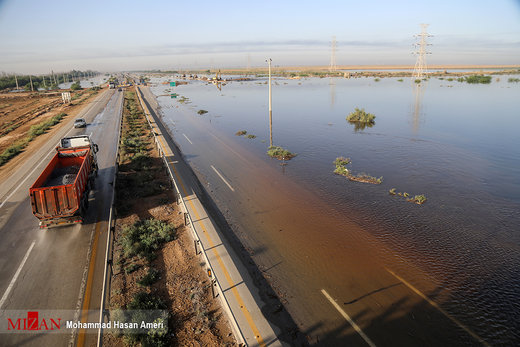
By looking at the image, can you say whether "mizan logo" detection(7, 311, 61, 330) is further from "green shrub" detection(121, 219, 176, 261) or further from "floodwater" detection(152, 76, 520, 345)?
"floodwater" detection(152, 76, 520, 345)

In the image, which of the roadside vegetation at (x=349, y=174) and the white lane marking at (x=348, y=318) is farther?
the roadside vegetation at (x=349, y=174)

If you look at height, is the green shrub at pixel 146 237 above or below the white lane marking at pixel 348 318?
above

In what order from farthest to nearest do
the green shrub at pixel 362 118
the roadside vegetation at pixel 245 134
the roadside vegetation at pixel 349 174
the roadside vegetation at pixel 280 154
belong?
the green shrub at pixel 362 118 → the roadside vegetation at pixel 245 134 → the roadside vegetation at pixel 280 154 → the roadside vegetation at pixel 349 174

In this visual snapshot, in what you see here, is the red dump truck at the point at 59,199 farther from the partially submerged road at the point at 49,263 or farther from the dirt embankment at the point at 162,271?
the dirt embankment at the point at 162,271

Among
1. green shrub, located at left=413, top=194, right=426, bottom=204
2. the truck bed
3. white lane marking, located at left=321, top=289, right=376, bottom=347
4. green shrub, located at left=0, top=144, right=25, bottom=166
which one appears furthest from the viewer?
green shrub, located at left=0, top=144, right=25, bottom=166

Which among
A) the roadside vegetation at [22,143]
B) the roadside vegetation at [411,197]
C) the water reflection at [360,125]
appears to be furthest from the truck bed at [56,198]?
the water reflection at [360,125]

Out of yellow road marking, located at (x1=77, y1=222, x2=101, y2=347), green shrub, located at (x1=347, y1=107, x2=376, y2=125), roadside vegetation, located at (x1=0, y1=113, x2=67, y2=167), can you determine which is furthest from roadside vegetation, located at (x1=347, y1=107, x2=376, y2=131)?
roadside vegetation, located at (x1=0, y1=113, x2=67, y2=167)
